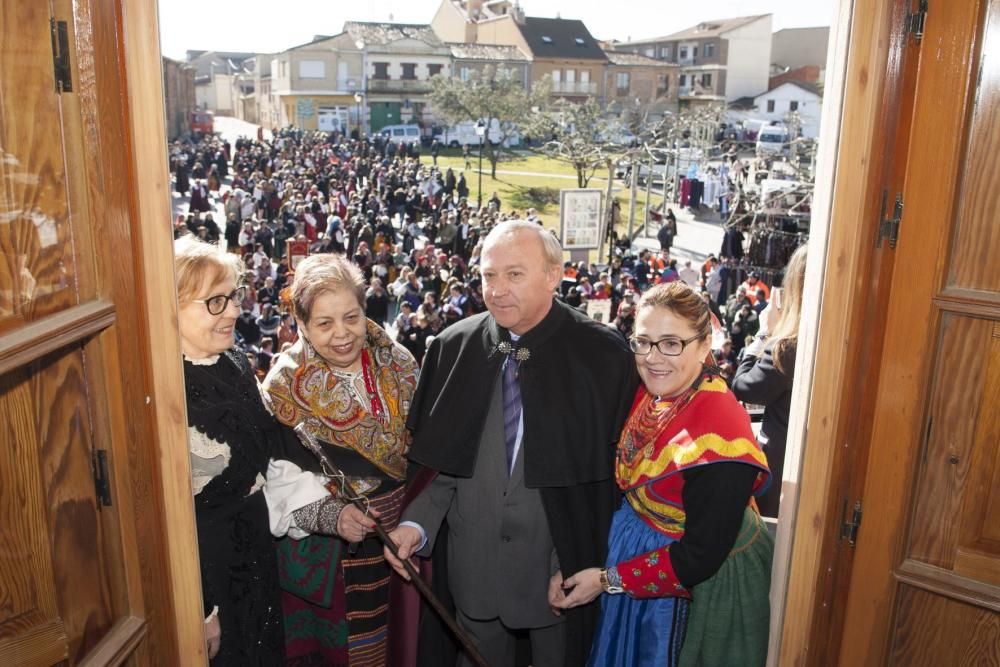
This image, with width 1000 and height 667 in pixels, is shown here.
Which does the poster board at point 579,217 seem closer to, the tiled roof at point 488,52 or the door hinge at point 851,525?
the door hinge at point 851,525

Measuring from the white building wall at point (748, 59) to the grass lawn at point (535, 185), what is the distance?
20212 millimetres

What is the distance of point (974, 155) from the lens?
5.41 feet

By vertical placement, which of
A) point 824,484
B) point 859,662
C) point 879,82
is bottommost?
point 859,662

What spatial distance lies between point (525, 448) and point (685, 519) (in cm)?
58

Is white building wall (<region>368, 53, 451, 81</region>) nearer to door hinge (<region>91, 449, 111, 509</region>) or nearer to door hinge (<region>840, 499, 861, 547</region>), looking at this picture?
door hinge (<region>840, 499, 861, 547</region>)

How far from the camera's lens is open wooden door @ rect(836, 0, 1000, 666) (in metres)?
1.65

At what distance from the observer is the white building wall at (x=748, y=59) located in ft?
175

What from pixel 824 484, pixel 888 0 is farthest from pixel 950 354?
pixel 888 0

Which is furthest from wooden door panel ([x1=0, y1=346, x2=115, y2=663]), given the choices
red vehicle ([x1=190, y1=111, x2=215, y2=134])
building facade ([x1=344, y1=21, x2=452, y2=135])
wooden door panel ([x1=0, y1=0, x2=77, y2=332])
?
building facade ([x1=344, y1=21, x2=452, y2=135])

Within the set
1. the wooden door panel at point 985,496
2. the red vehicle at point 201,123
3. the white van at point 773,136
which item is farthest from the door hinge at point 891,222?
the red vehicle at point 201,123

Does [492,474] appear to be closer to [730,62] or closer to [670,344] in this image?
[670,344]

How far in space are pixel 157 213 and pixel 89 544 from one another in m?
0.68

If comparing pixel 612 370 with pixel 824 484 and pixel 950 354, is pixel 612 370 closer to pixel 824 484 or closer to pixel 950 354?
pixel 824 484

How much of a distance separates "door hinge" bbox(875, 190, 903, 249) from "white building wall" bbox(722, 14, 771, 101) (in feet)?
180
